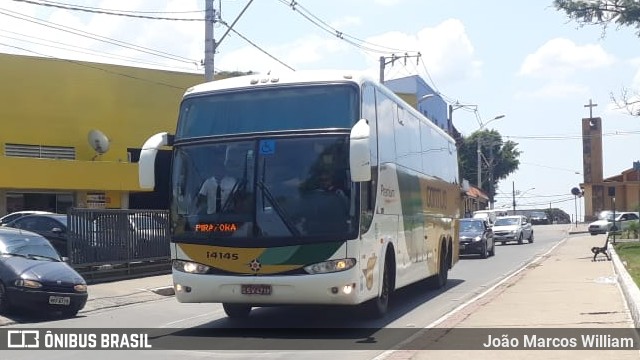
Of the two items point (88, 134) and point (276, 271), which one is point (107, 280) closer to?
point (276, 271)

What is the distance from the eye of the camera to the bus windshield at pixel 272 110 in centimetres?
1198

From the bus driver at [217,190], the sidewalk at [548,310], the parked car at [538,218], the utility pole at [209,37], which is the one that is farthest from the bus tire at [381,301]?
the parked car at [538,218]

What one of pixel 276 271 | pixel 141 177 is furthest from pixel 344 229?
pixel 141 177

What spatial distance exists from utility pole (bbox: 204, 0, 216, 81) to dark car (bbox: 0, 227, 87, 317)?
32.3 ft

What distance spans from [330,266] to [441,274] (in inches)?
340

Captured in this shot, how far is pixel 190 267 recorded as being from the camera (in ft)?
39.4

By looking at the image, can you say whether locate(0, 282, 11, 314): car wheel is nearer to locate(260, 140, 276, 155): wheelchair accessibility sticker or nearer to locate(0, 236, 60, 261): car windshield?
locate(0, 236, 60, 261): car windshield

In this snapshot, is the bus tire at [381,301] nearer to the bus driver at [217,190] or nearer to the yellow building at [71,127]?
the bus driver at [217,190]

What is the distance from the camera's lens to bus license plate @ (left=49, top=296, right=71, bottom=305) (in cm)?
1453

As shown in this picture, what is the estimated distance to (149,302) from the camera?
720 inches

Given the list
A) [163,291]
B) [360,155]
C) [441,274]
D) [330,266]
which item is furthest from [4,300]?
[441,274]

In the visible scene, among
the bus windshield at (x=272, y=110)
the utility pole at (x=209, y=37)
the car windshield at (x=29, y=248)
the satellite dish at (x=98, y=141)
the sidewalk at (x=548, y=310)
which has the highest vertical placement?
the utility pole at (x=209, y=37)

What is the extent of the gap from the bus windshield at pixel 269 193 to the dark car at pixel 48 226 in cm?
1044

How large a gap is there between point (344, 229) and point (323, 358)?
213cm
